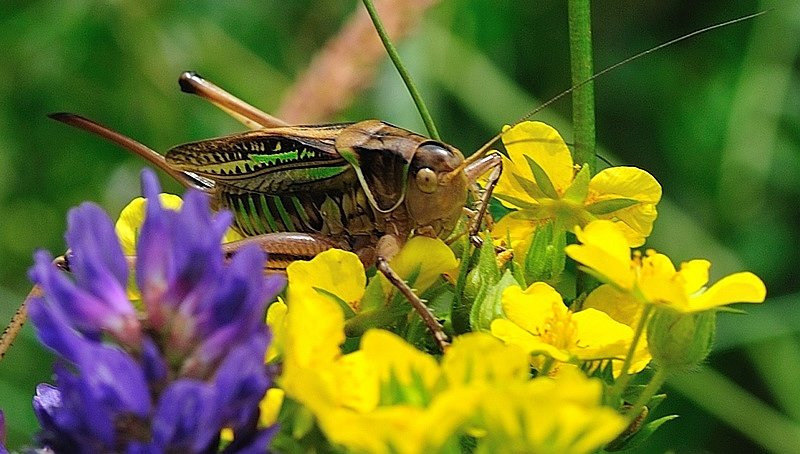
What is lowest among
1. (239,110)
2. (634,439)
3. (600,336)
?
(634,439)

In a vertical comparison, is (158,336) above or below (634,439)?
above

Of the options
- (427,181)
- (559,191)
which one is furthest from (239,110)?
(559,191)

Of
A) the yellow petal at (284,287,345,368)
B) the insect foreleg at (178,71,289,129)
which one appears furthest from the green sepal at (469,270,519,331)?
the insect foreleg at (178,71,289,129)

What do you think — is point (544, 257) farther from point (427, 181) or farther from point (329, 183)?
point (329, 183)

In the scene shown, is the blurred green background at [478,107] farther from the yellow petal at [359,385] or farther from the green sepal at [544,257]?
the yellow petal at [359,385]

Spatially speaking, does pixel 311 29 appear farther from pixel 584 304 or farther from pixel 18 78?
pixel 584 304
